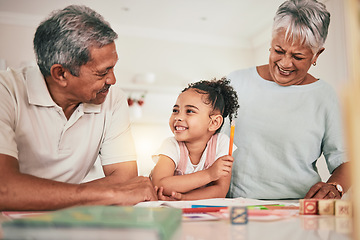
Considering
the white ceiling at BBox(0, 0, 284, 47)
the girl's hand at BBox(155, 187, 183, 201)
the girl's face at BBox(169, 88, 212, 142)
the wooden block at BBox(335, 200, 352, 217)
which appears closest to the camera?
the wooden block at BBox(335, 200, 352, 217)

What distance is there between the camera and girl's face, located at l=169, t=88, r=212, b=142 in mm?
1194

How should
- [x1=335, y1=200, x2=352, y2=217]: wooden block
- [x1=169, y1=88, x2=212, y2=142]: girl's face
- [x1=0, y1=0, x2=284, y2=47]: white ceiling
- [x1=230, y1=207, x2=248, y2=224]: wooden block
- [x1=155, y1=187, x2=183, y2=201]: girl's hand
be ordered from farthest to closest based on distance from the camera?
[x1=0, y1=0, x2=284, y2=47]: white ceiling < [x1=169, y1=88, x2=212, y2=142]: girl's face < [x1=155, y1=187, x2=183, y2=201]: girl's hand < [x1=335, y1=200, x2=352, y2=217]: wooden block < [x1=230, y1=207, x2=248, y2=224]: wooden block

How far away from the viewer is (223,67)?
3.01 meters

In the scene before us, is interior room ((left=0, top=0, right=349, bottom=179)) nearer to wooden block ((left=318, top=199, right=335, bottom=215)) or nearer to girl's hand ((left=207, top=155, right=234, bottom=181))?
girl's hand ((left=207, top=155, right=234, bottom=181))

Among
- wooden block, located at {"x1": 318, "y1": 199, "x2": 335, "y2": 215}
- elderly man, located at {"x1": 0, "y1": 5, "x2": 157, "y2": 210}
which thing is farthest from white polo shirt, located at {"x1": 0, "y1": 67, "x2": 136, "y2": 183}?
wooden block, located at {"x1": 318, "y1": 199, "x2": 335, "y2": 215}

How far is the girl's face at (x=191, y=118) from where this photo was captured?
1194mm

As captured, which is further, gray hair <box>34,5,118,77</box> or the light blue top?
the light blue top

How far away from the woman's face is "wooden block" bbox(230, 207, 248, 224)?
0.82 meters

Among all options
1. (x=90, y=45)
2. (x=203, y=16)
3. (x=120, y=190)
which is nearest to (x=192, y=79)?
(x=203, y=16)

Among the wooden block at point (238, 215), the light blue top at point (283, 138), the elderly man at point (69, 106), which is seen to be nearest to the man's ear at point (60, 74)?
the elderly man at point (69, 106)

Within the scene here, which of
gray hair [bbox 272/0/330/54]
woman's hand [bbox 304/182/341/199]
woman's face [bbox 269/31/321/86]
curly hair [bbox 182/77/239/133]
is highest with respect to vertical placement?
gray hair [bbox 272/0/330/54]

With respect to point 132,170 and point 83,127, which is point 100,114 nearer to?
point 83,127

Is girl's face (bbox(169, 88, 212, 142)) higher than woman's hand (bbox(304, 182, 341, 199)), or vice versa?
girl's face (bbox(169, 88, 212, 142))

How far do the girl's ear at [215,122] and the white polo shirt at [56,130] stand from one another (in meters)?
0.30
